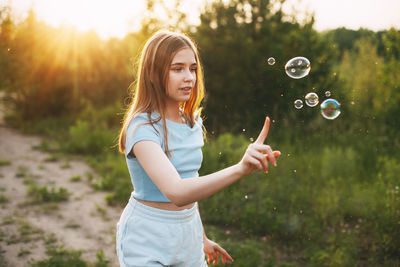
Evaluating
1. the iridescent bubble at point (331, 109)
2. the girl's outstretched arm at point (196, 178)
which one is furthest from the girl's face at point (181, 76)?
the iridescent bubble at point (331, 109)

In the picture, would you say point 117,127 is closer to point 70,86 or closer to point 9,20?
point 70,86

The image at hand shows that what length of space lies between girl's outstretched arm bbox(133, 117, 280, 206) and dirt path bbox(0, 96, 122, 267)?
2.72 metres

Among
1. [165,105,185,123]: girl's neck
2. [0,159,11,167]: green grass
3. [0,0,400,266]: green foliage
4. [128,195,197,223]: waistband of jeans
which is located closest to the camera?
[128,195,197,223]: waistband of jeans

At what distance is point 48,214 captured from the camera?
491cm

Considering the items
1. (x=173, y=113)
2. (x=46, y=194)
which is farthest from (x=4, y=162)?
(x=173, y=113)

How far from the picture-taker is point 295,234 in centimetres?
388

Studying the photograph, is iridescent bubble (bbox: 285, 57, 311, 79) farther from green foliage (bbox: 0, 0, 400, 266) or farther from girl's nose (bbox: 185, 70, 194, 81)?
green foliage (bbox: 0, 0, 400, 266)

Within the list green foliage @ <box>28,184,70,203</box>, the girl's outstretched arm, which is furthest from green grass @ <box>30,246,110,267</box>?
the girl's outstretched arm

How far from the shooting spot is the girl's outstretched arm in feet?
3.91

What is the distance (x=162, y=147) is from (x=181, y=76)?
1.03 feet

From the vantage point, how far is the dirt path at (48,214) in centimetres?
396

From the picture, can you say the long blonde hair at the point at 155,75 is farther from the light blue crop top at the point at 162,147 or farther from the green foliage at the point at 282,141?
the green foliage at the point at 282,141

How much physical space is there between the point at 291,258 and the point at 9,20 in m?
4.96

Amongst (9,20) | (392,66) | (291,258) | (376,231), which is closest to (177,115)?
(291,258)
